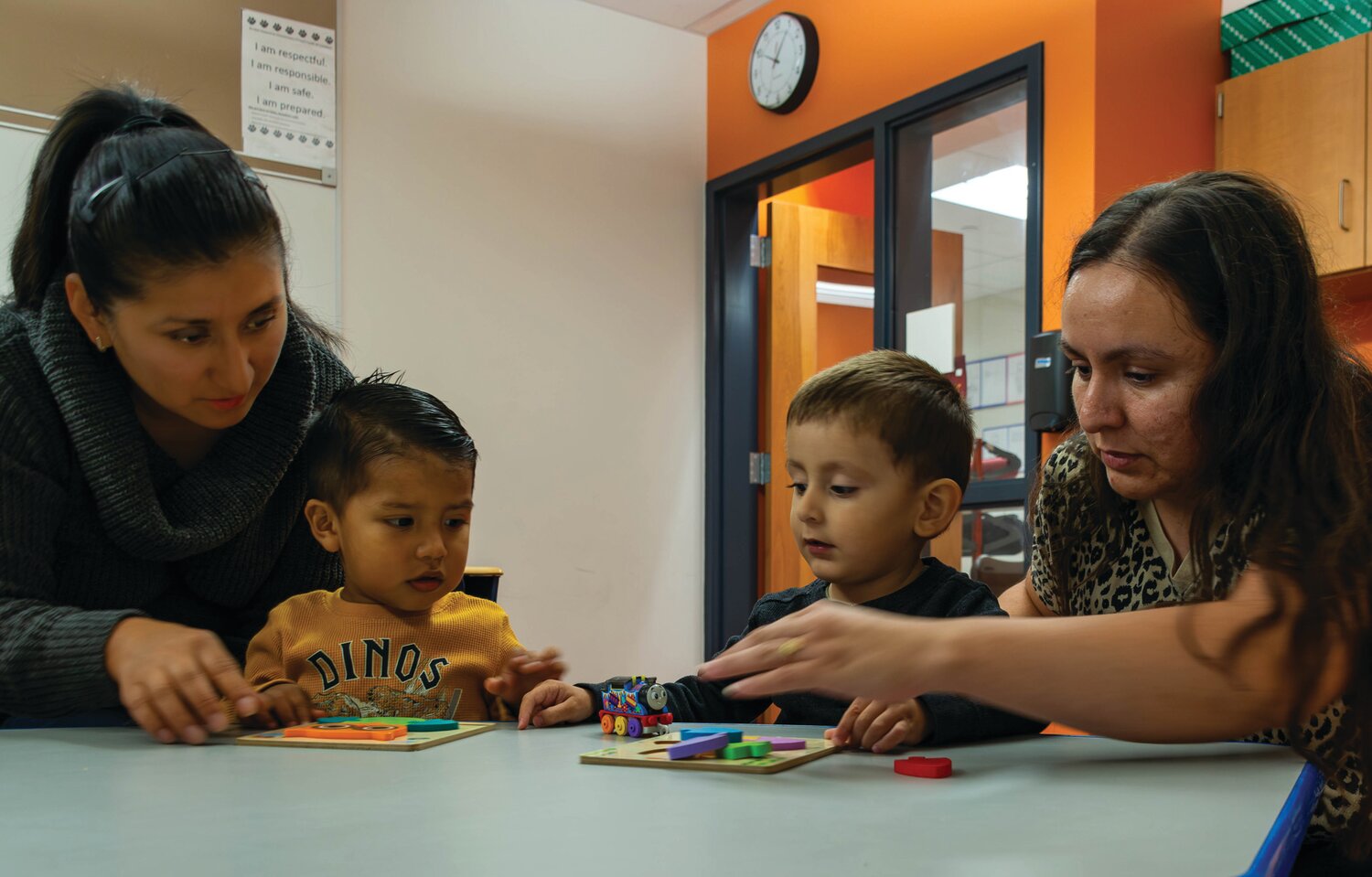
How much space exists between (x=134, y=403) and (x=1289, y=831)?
133 centimetres

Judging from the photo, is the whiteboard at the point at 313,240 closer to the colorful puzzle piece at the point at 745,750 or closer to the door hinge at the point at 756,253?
the door hinge at the point at 756,253

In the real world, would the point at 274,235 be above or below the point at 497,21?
below

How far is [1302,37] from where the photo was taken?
3482 mm

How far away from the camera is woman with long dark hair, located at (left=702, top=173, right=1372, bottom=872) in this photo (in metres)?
0.92

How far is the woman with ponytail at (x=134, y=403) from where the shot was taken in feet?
3.99

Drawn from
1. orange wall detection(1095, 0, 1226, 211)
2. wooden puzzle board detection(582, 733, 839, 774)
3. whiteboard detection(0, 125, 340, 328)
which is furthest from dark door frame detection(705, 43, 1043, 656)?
wooden puzzle board detection(582, 733, 839, 774)

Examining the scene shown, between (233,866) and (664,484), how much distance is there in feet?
13.3

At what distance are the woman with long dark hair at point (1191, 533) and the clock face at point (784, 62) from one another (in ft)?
10.4

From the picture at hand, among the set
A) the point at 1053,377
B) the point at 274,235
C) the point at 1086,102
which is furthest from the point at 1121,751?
the point at 1086,102

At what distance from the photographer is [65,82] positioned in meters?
3.48

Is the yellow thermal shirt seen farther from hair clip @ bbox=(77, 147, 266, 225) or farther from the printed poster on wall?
the printed poster on wall

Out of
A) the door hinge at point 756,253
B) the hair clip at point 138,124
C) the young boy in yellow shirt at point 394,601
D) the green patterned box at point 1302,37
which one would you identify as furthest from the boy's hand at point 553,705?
the door hinge at point 756,253

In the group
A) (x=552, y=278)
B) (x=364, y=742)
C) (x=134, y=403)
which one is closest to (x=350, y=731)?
(x=364, y=742)

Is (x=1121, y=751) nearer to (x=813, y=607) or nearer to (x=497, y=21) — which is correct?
(x=813, y=607)
